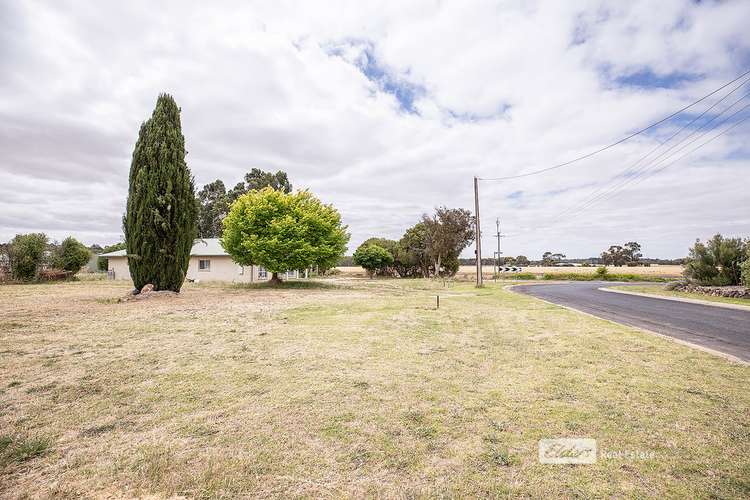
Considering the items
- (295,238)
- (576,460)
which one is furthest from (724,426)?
(295,238)

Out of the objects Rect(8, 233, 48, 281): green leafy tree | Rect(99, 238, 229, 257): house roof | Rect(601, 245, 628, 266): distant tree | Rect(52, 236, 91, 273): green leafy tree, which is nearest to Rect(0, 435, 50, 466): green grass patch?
Rect(8, 233, 48, 281): green leafy tree

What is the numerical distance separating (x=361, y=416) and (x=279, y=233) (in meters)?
21.7

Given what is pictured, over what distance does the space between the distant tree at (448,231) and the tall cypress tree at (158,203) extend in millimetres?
35207

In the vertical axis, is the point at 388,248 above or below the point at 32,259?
above

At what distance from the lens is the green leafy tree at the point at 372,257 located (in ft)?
182

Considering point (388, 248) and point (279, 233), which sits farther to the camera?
point (388, 248)

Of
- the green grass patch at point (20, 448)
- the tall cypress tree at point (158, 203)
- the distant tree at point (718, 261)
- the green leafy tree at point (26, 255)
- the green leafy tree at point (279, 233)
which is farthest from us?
the green leafy tree at point (26, 255)

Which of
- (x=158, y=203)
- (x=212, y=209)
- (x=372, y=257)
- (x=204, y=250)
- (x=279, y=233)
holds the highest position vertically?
(x=212, y=209)

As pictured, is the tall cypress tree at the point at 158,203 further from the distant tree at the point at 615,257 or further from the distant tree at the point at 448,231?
the distant tree at the point at 615,257

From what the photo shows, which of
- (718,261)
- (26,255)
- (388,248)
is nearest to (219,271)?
(26,255)

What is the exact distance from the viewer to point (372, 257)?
182ft

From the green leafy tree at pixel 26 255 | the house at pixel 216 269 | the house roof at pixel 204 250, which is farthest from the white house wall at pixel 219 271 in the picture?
the green leafy tree at pixel 26 255

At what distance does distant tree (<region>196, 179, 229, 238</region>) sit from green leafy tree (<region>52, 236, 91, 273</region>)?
20.5 metres

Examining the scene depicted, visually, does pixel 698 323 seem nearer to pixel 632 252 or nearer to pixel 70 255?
pixel 70 255
